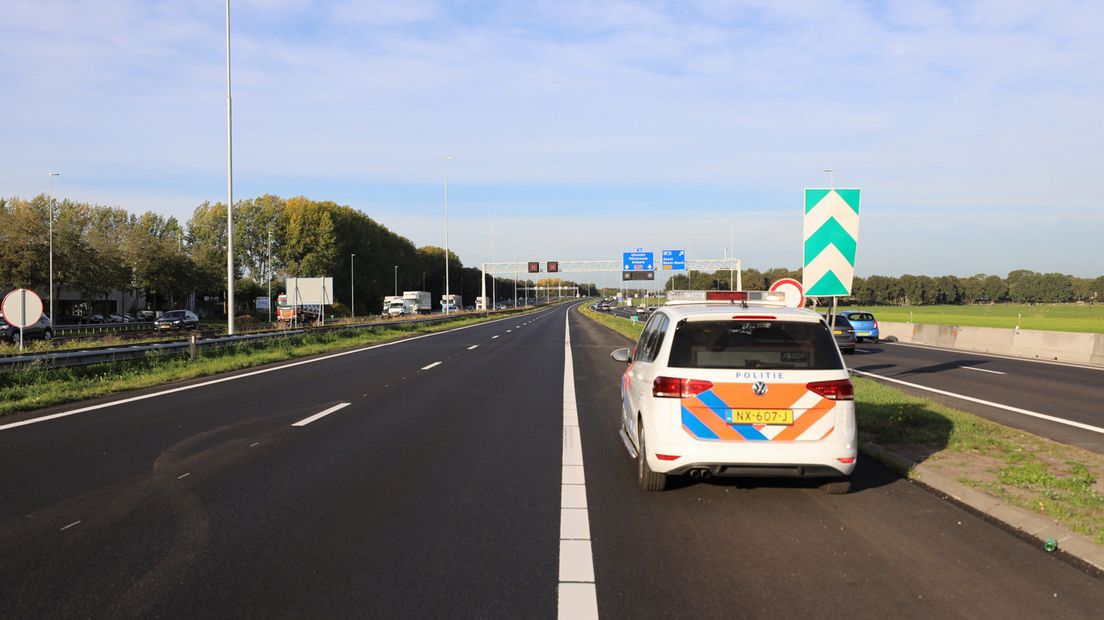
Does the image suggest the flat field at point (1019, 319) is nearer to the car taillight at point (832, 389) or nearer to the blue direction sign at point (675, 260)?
the blue direction sign at point (675, 260)

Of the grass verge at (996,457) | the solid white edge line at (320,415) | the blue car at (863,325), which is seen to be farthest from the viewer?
the blue car at (863,325)

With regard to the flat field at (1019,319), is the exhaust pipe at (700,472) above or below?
above

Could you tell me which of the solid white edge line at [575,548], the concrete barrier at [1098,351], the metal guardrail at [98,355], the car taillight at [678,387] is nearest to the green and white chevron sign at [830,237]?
the solid white edge line at [575,548]

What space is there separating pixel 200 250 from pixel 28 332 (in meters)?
49.6

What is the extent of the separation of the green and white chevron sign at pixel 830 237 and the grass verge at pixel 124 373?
1294 centimetres

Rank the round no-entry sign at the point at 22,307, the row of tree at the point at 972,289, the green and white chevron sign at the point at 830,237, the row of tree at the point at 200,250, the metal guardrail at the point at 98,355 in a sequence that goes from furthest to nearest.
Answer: the row of tree at the point at 972,289 < the row of tree at the point at 200,250 < the round no-entry sign at the point at 22,307 < the metal guardrail at the point at 98,355 < the green and white chevron sign at the point at 830,237

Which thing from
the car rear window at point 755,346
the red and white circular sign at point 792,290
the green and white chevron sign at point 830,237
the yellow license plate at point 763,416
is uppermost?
the green and white chevron sign at point 830,237

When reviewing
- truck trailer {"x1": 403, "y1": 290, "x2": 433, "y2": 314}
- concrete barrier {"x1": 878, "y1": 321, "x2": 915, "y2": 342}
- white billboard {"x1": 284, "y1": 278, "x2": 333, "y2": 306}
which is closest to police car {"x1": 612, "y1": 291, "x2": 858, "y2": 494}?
concrete barrier {"x1": 878, "y1": 321, "x2": 915, "y2": 342}

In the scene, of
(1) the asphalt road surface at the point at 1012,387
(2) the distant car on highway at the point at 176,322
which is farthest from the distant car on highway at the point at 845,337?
(2) the distant car on highway at the point at 176,322

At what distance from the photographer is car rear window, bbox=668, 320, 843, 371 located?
629 cm

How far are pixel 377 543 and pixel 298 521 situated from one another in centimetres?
90

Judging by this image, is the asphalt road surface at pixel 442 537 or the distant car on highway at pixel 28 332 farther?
the distant car on highway at pixel 28 332

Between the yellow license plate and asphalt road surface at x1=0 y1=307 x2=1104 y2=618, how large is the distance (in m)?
0.76

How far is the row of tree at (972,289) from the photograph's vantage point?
149 metres
